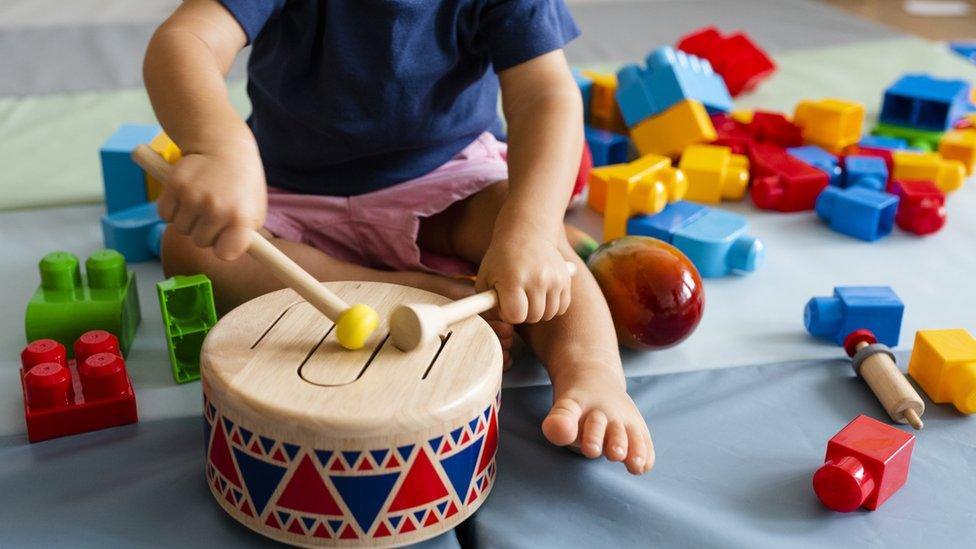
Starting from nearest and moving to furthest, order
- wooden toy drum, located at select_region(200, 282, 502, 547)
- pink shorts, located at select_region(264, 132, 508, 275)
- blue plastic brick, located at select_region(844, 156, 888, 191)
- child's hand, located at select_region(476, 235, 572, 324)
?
1. wooden toy drum, located at select_region(200, 282, 502, 547)
2. child's hand, located at select_region(476, 235, 572, 324)
3. pink shorts, located at select_region(264, 132, 508, 275)
4. blue plastic brick, located at select_region(844, 156, 888, 191)

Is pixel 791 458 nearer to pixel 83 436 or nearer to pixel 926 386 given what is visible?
pixel 926 386

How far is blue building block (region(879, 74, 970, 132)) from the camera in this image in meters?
1.35

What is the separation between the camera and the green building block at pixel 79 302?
810 millimetres

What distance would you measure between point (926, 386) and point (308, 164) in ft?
1.82

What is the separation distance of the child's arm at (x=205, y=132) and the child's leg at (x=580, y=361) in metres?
0.24

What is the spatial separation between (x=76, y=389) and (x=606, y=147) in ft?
2.36

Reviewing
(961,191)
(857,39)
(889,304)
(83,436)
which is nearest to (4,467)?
(83,436)

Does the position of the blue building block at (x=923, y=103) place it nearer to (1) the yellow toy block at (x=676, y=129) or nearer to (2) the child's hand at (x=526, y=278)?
(1) the yellow toy block at (x=676, y=129)

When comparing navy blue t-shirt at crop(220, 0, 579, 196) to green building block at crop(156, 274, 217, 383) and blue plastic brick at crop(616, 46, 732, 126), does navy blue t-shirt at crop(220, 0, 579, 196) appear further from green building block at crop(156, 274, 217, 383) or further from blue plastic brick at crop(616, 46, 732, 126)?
blue plastic brick at crop(616, 46, 732, 126)

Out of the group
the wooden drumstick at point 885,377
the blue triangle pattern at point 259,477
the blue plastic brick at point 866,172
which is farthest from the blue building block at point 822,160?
the blue triangle pattern at point 259,477

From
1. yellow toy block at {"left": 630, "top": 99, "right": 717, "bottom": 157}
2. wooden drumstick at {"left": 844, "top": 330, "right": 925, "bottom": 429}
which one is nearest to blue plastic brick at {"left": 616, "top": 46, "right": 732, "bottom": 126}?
yellow toy block at {"left": 630, "top": 99, "right": 717, "bottom": 157}

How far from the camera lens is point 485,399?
62 cm

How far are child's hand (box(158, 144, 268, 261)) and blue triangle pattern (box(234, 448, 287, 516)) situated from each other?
0.12 meters

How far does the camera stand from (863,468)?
2.15ft
